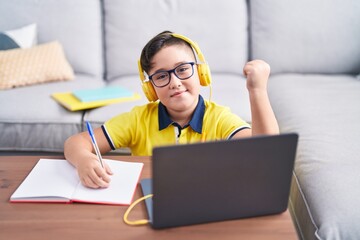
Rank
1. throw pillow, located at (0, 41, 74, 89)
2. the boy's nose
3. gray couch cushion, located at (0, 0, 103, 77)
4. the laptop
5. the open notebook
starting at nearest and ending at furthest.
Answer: the laptop
the open notebook
the boy's nose
throw pillow, located at (0, 41, 74, 89)
gray couch cushion, located at (0, 0, 103, 77)

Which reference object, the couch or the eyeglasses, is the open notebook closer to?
the eyeglasses

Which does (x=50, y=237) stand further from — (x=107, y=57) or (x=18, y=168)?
(x=107, y=57)

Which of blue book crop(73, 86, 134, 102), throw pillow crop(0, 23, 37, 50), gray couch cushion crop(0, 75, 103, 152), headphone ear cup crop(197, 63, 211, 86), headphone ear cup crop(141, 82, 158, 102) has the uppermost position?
headphone ear cup crop(197, 63, 211, 86)

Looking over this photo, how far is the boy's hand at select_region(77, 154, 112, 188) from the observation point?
3.04 ft

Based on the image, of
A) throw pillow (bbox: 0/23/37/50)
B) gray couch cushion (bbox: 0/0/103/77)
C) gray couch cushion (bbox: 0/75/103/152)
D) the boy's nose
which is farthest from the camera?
gray couch cushion (bbox: 0/0/103/77)

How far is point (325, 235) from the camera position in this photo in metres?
1.03

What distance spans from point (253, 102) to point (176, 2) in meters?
1.43

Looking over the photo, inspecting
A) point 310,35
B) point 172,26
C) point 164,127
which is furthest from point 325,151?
point 172,26

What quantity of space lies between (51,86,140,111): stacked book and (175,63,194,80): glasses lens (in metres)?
0.75

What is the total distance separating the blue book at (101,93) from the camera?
1.86m

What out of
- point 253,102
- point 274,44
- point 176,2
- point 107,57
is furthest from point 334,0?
point 253,102

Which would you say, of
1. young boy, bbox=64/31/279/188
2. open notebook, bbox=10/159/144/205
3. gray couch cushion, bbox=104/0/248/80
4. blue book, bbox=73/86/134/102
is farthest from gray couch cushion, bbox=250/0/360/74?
open notebook, bbox=10/159/144/205

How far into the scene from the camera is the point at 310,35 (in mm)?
2312

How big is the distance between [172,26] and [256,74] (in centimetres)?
137
